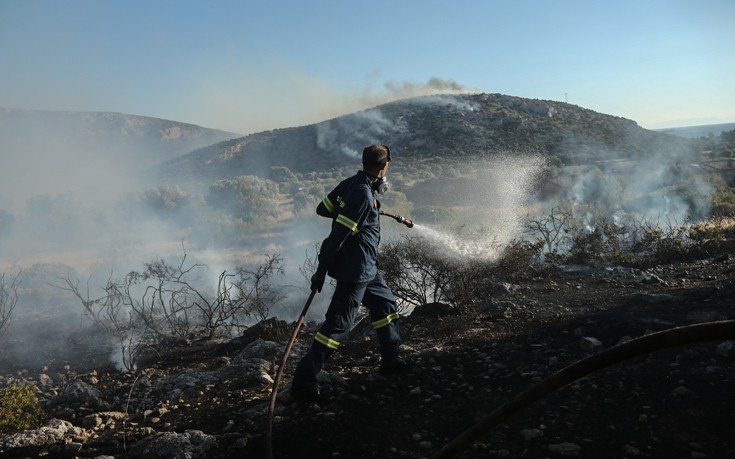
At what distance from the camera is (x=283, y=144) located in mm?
38625

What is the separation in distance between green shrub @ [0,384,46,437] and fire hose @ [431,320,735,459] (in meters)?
3.19

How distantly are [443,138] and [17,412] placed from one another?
30936mm

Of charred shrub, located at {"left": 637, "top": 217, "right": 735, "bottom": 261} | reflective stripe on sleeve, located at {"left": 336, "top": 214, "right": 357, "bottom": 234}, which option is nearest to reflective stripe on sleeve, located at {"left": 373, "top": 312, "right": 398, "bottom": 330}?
reflective stripe on sleeve, located at {"left": 336, "top": 214, "right": 357, "bottom": 234}

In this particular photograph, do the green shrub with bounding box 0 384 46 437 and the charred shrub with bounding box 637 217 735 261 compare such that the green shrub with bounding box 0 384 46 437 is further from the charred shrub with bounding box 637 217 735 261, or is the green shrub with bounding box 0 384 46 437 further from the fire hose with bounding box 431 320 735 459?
the charred shrub with bounding box 637 217 735 261

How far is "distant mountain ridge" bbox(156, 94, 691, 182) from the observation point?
2897 centimetres

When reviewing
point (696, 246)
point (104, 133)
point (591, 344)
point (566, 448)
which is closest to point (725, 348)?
point (591, 344)

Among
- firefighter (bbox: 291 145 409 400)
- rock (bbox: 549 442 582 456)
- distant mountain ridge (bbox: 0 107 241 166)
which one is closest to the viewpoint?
rock (bbox: 549 442 582 456)

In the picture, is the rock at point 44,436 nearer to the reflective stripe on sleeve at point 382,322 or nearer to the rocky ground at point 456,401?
the rocky ground at point 456,401

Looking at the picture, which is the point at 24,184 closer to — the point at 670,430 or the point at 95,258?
the point at 95,258

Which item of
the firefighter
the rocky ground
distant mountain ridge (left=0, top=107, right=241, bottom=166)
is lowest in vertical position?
the rocky ground

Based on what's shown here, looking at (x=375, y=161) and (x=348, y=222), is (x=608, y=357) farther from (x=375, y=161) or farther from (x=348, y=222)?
(x=375, y=161)

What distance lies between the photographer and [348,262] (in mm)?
3262

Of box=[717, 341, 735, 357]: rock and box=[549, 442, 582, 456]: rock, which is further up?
box=[717, 341, 735, 357]: rock

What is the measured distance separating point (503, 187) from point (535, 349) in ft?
57.8
